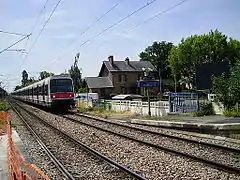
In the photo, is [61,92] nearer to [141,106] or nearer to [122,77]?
[141,106]

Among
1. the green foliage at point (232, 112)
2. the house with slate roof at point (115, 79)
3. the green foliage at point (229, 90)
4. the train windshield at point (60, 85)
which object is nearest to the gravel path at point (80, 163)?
the green foliage at point (232, 112)

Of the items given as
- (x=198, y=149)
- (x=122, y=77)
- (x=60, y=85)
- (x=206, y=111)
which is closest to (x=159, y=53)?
(x=122, y=77)

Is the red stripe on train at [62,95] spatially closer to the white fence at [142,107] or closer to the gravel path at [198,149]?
the white fence at [142,107]

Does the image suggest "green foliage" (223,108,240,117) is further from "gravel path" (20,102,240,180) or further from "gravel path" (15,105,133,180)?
"gravel path" (15,105,133,180)

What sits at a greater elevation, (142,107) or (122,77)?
(122,77)

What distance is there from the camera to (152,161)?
10.6m

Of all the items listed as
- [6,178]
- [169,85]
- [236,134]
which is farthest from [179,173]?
[169,85]

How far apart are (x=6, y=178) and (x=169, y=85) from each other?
80.4 meters

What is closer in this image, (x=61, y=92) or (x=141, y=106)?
(x=141, y=106)

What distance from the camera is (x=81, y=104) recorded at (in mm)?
47594

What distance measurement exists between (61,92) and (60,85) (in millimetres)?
663

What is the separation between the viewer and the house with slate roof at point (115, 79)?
7525 centimetres

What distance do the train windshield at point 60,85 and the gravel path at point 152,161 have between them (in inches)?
674

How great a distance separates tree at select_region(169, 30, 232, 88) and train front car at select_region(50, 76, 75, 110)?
141 ft
